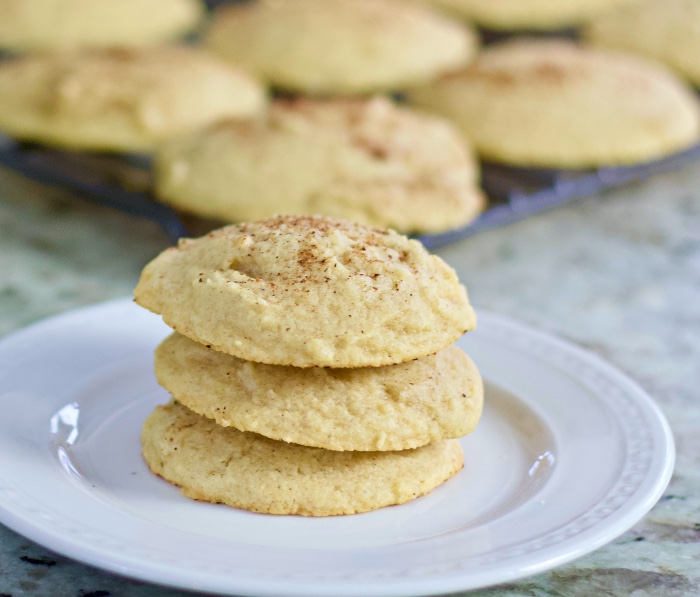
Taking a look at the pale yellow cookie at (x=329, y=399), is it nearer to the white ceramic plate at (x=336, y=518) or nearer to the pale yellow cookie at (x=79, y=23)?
the white ceramic plate at (x=336, y=518)

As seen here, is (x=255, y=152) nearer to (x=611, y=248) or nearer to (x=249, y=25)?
(x=611, y=248)

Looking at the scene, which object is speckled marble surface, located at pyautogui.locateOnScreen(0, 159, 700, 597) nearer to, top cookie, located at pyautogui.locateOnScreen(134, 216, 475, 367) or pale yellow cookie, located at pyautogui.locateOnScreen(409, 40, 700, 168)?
pale yellow cookie, located at pyautogui.locateOnScreen(409, 40, 700, 168)

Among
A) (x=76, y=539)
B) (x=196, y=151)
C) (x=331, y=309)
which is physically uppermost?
(x=331, y=309)

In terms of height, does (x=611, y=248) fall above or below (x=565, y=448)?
below

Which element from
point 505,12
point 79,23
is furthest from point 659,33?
point 79,23

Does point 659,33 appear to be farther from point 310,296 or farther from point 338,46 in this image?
point 310,296

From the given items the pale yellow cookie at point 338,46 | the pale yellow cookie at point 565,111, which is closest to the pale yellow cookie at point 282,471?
the pale yellow cookie at point 565,111

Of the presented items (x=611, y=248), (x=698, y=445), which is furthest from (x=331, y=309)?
(x=611, y=248)
